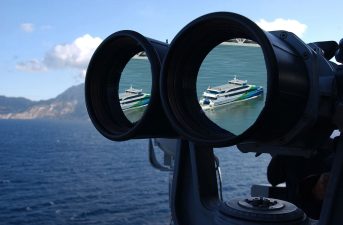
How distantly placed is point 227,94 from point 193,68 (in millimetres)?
275

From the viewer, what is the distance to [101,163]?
109438 mm

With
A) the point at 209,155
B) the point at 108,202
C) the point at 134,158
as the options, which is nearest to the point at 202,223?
the point at 209,155

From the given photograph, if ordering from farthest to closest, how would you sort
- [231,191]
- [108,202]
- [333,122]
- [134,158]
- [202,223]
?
[134,158], [231,191], [108,202], [202,223], [333,122]

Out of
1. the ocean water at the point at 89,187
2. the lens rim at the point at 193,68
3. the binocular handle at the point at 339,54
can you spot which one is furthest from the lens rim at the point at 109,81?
the ocean water at the point at 89,187

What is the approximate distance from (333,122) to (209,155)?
1.22 meters

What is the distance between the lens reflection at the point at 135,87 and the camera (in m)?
2.99

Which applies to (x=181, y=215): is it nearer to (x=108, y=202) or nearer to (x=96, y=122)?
(x=96, y=122)

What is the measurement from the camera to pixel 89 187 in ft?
260

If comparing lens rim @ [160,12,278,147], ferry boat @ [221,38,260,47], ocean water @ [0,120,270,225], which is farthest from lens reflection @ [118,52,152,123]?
ocean water @ [0,120,270,225]

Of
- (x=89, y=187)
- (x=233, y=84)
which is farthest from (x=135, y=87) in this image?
(x=89, y=187)

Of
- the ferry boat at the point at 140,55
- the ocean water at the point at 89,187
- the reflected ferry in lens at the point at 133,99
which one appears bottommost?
the ocean water at the point at 89,187

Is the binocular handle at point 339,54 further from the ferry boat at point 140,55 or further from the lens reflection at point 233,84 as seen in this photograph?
the ferry boat at point 140,55

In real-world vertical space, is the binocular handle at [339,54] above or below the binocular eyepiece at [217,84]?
above

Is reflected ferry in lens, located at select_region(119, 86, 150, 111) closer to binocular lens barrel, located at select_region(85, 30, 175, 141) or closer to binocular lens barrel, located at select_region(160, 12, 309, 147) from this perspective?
binocular lens barrel, located at select_region(85, 30, 175, 141)
